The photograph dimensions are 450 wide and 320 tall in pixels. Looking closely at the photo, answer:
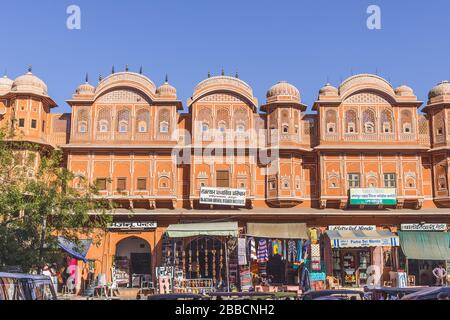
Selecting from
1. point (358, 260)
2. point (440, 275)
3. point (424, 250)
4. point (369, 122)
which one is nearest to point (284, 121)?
point (369, 122)

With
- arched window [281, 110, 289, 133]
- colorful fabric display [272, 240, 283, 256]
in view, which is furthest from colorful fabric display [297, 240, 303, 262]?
arched window [281, 110, 289, 133]

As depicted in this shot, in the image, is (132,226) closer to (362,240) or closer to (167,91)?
(167,91)

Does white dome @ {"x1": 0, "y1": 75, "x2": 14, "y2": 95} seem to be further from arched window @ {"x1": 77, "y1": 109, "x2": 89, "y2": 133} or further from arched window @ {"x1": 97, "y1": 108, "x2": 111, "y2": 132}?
arched window @ {"x1": 97, "y1": 108, "x2": 111, "y2": 132}

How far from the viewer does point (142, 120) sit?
32.1m

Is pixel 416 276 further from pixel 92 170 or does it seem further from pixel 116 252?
pixel 92 170

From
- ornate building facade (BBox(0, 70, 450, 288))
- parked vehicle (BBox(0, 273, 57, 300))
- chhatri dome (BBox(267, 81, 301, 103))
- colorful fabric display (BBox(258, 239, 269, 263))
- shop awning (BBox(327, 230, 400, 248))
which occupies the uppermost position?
chhatri dome (BBox(267, 81, 301, 103))

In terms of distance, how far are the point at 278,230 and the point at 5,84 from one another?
62.1 feet

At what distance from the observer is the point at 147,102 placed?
106 feet

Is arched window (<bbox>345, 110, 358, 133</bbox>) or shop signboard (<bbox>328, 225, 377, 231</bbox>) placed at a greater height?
arched window (<bbox>345, 110, 358, 133</bbox>)

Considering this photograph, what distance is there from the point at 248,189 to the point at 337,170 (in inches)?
211

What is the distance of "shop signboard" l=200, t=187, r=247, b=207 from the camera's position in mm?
30328

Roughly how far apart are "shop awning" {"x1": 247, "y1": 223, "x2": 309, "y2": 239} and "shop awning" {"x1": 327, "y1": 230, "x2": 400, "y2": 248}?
1575 millimetres
